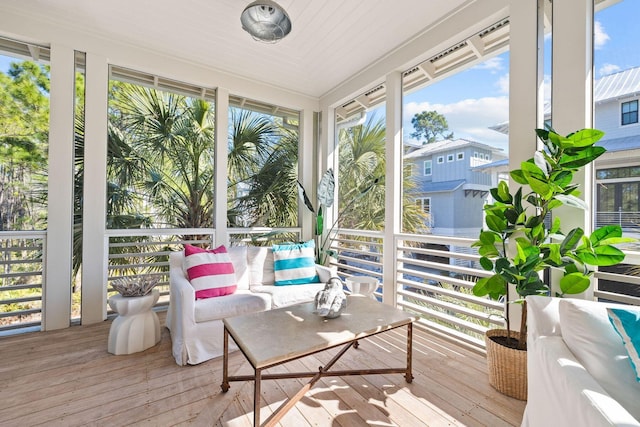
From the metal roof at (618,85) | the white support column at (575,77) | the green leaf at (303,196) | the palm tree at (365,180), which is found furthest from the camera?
the green leaf at (303,196)

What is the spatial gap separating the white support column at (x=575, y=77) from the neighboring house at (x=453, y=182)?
54 centimetres

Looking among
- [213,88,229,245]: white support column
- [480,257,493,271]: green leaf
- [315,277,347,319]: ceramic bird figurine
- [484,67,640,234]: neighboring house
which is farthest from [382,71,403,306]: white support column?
[213,88,229,245]: white support column

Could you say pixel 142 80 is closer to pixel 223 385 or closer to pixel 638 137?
pixel 223 385

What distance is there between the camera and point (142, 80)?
343cm

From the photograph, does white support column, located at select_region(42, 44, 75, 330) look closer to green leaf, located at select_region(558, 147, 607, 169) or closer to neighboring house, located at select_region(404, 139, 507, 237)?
neighboring house, located at select_region(404, 139, 507, 237)

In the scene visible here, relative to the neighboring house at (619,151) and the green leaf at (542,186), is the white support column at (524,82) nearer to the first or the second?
the neighboring house at (619,151)

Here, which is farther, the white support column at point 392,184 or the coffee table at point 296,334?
the white support column at point 392,184

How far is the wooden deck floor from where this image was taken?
166cm

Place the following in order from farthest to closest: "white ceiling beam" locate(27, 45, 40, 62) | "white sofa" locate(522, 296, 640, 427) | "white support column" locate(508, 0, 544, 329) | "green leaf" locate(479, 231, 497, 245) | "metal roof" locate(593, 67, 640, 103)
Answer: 1. "white ceiling beam" locate(27, 45, 40, 62)
2. "white support column" locate(508, 0, 544, 329)
3. "green leaf" locate(479, 231, 497, 245)
4. "metal roof" locate(593, 67, 640, 103)
5. "white sofa" locate(522, 296, 640, 427)

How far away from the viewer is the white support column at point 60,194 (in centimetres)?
282

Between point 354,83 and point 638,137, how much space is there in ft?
9.45

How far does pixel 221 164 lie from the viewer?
3.74 metres

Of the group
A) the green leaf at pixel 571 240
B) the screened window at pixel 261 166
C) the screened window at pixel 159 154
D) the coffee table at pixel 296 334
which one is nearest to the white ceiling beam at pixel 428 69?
the screened window at pixel 261 166

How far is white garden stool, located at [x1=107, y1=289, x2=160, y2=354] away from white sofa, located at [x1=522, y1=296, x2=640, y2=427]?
268 cm
